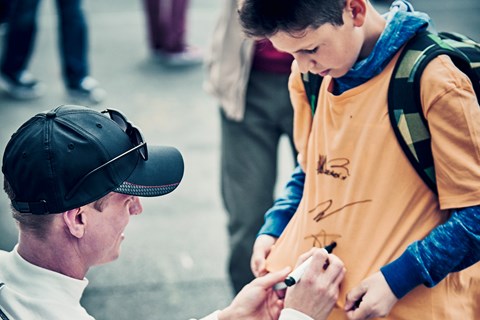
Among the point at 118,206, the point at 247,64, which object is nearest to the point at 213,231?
the point at 247,64

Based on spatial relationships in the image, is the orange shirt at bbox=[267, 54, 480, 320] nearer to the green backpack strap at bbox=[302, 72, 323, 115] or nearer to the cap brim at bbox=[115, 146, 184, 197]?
the green backpack strap at bbox=[302, 72, 323, 115]

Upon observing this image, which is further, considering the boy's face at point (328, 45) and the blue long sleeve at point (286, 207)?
the blue long sleeve at point (286, 207)

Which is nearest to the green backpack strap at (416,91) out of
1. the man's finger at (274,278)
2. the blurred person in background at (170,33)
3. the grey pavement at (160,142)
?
the man's finger at (274,278)

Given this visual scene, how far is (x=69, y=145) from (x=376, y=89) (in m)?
0.77

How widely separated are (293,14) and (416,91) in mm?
350

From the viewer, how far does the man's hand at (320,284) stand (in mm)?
2039

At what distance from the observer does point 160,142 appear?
19.3 feet

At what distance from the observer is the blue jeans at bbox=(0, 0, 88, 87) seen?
6.33 m

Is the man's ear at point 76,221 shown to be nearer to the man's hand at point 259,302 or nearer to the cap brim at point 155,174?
the cap brim at point 155,174

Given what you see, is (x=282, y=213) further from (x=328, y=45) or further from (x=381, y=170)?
(x=328, y=45)

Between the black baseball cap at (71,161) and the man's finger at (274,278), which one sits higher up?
the black baseball cap at (71,161)

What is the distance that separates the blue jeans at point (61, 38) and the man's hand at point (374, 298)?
4.81 meters

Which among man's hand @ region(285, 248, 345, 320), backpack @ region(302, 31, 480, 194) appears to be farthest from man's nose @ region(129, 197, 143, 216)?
backpack @ region(302, 31, 480, 194)

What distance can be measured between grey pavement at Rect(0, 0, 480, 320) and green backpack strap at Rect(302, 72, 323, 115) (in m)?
2.01
